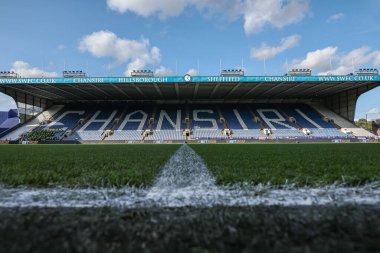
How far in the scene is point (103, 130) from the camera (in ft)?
99.9

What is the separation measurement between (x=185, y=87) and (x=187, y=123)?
4752mm

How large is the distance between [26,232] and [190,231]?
0.67 meters

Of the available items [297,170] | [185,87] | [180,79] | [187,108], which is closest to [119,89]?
[185,87]

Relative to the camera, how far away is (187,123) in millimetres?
32250

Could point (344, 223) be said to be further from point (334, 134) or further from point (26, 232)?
point (334, 134)

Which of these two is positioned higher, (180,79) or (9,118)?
(180,79)

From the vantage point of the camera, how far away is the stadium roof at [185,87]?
2647 centimetres

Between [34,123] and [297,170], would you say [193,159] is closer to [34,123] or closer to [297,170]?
[297,170]

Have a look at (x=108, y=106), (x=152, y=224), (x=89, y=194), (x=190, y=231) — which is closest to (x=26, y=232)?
(x=152, y=224)

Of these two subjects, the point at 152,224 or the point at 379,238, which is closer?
the point at 379,238

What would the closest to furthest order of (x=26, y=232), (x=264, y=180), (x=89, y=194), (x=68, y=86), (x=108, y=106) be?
(x=26, y=232) → (x=89, y=194) → (x=264, y=180) → (x=68, y=86) → (x=108, y=106)

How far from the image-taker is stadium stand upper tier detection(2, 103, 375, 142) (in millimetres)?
29453

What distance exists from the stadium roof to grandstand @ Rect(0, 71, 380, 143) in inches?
3.7

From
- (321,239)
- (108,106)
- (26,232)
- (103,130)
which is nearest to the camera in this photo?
(321,239)
